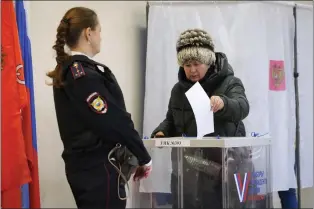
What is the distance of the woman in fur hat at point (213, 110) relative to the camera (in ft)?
5.34

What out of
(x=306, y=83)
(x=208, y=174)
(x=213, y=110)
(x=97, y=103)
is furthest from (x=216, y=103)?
(x=306, y=83)

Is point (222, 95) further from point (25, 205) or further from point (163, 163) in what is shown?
Answer: point (25, 205)

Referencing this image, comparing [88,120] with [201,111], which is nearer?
[88,120]

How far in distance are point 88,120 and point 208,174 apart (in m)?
0.55

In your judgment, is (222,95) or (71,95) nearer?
(71,95)

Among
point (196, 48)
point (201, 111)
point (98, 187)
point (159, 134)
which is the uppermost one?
point (196, 48)

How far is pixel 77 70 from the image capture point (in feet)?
4.50

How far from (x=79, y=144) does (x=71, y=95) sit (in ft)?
0.55

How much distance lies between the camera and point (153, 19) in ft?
8.56

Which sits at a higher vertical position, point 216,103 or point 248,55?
point 248,55

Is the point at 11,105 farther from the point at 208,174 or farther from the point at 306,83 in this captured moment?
the point at 306,83

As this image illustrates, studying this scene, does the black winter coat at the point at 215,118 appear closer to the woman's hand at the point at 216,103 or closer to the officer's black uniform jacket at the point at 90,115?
the woman's hand at the point at 216,103

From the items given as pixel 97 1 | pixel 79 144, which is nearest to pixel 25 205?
pixel 79 144

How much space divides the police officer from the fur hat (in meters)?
0.52
